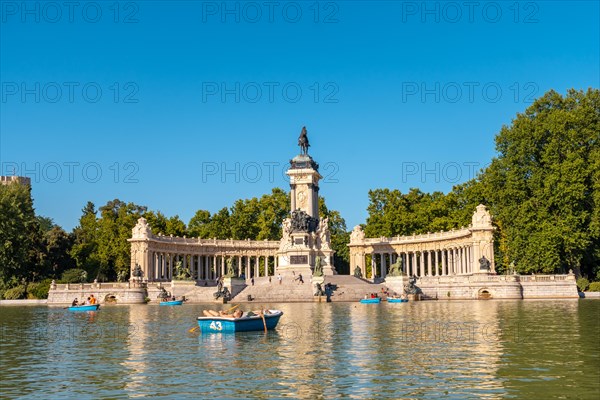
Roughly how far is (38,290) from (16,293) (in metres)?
2.34

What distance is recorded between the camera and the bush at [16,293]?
7650 centimetres

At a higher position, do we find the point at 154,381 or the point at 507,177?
the point at 507,177

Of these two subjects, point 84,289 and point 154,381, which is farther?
point 84,289

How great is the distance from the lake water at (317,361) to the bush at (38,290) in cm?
4480

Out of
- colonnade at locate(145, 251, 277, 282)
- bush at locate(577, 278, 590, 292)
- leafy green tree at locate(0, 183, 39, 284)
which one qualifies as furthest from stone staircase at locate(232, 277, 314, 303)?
leafy green tree at locate(0, 183, 39, 284)

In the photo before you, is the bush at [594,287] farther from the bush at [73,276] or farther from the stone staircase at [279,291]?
the bush at [73,276]

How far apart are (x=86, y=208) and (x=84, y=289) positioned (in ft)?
225

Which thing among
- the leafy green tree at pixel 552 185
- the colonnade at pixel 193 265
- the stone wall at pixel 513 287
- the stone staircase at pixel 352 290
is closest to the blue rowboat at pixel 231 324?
the stone staircase at pixel 352 290

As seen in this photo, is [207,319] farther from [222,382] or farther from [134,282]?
[134,282]

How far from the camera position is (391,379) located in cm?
1822

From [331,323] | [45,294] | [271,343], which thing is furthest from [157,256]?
[271,343]

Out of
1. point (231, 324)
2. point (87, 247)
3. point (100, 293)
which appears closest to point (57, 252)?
point (87, 247)

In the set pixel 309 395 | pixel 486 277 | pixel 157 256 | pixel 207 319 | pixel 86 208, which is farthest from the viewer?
pixel 86 208

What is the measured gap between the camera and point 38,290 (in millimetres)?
77500
